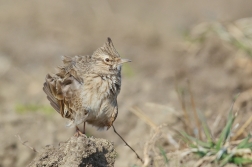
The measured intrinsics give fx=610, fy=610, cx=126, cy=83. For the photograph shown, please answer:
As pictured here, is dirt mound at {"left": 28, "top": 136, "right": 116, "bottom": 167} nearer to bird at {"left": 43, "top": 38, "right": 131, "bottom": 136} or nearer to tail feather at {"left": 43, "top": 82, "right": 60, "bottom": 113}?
bird at {"left": 43, "top": 38, "right": 131, "bottom": 136}

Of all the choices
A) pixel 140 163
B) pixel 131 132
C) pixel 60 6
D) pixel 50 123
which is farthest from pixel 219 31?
pixel 60 6

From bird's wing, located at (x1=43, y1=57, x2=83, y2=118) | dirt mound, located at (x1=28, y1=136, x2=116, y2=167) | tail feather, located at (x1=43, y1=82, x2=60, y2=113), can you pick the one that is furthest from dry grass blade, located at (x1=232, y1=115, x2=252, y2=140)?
tail feather, located at (x1=43, y1=82, x2=60, y2=113)

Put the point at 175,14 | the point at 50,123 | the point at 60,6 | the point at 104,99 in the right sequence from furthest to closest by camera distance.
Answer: the point at 175,14 < the point at 60,6 < the point at 50,123 < the point at 104,99

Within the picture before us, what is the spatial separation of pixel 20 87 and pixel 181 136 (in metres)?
4.95

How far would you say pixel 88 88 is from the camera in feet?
18.9

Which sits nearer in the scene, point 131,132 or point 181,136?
point 181,136

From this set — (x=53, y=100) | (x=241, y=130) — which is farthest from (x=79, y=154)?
(x=241, y=130)

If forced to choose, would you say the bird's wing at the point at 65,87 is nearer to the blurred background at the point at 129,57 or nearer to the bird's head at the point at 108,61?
the bird's head at the point at 108,61

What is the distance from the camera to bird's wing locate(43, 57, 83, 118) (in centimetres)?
581

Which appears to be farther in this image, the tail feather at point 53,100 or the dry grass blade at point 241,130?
the dry grass blade at point 241,130

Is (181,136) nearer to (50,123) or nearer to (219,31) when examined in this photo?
(50,123)

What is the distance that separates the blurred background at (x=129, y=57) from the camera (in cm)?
Result: 812

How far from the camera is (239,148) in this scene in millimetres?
5805

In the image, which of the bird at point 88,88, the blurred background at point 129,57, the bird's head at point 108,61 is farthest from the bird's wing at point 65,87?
the blurred background at point 129,57
